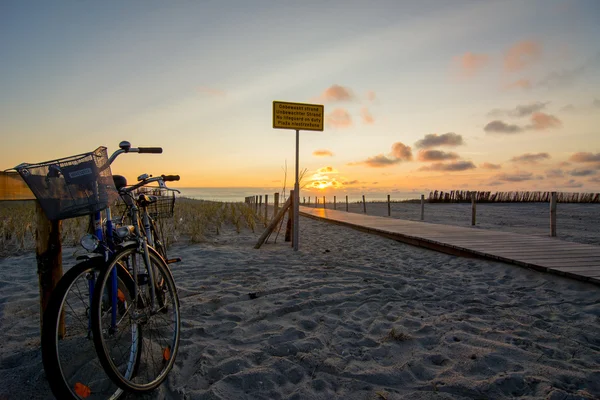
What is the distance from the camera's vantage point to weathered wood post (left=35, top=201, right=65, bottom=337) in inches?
95.7

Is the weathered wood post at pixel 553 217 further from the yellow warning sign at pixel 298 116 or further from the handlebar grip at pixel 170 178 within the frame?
the handlebar grip at pixel 170 178

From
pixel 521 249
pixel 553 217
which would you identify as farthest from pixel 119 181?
pixel 553 217

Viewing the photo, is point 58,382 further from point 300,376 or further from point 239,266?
point 239,266

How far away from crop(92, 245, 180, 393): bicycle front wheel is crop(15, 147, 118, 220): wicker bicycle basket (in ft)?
1.12

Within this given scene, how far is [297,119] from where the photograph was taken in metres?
7.39

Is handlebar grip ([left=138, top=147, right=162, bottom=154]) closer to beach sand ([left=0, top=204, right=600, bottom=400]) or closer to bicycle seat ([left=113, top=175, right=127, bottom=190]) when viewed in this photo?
bicycle seat ([left=113, top=175, right=127, bottom=190])

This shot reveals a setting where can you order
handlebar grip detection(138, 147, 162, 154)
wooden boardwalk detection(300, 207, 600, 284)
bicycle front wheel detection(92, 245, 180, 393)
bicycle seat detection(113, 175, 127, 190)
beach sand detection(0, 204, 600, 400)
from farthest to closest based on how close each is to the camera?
wooden boardwalk detection(300, 207, 600, 284)
handlebar grip detection(138, 147, 162, 154)
bicycle seat detection(113, 175, 127, 190)
beach sand detection(0, 204, 600, 400)
bicycle front wheel detection(92, 245, 180, 393)

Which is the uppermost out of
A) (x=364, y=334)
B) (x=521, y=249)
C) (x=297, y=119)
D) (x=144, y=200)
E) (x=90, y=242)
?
(x=297, y=119)

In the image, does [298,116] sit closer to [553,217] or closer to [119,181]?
[119,181]

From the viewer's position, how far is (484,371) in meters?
2.38

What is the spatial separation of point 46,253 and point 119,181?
726 mm

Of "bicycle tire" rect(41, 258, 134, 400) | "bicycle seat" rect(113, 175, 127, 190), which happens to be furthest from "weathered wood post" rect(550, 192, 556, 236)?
"bicycle tire" rect(41, 258, 134, 400)

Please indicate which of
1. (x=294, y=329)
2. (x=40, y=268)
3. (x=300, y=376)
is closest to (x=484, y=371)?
(x=300, y=376)

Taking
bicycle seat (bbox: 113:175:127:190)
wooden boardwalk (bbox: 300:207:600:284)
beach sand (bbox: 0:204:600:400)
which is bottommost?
beach sand (bbox: 0:204:600:400)
